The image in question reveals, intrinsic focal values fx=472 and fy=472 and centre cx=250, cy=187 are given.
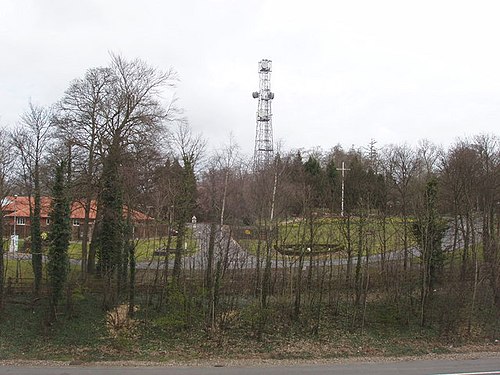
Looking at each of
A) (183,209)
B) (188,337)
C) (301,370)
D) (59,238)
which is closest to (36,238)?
(59,238)

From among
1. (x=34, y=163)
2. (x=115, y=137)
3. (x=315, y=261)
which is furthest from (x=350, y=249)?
(x=34, y=163)

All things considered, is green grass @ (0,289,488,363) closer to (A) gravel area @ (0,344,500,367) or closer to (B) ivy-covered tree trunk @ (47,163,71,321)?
(A) gravel area @ (0,344,500,367)

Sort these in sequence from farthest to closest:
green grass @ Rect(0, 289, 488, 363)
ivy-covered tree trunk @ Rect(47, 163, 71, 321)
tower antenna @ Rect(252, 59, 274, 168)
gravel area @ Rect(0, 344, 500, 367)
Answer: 1. tower antenna @ Rect(252, 59, 274, 168)
2. ivy-covered tree trunk @ Rect(47, 163, 71, 321)
3. green grass @ Rect(0, 289, 488, 363)
4. gravel area @ Rect(0, 344, 500, 367)

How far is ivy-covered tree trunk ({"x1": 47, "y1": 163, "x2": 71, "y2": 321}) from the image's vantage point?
2183cm

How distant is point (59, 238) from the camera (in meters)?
22.2

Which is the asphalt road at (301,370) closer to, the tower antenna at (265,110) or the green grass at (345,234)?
the green grass at (345,234)

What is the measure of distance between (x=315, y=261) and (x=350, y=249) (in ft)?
8.15

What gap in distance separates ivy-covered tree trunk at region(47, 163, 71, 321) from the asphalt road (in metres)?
6.79

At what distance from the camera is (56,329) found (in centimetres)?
2036

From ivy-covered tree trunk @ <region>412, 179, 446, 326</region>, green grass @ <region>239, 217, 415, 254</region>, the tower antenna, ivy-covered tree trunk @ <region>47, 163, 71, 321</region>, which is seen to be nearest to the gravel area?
ivy-covered tree trunk @ <region>412, 179, 446, 326</region>

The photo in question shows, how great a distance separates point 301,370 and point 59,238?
518 inches

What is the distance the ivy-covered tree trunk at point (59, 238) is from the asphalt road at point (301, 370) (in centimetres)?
679

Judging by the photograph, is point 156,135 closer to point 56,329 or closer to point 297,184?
point 297,184

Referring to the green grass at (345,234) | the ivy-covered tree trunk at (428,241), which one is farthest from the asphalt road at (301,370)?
the green grass at (345,234)
